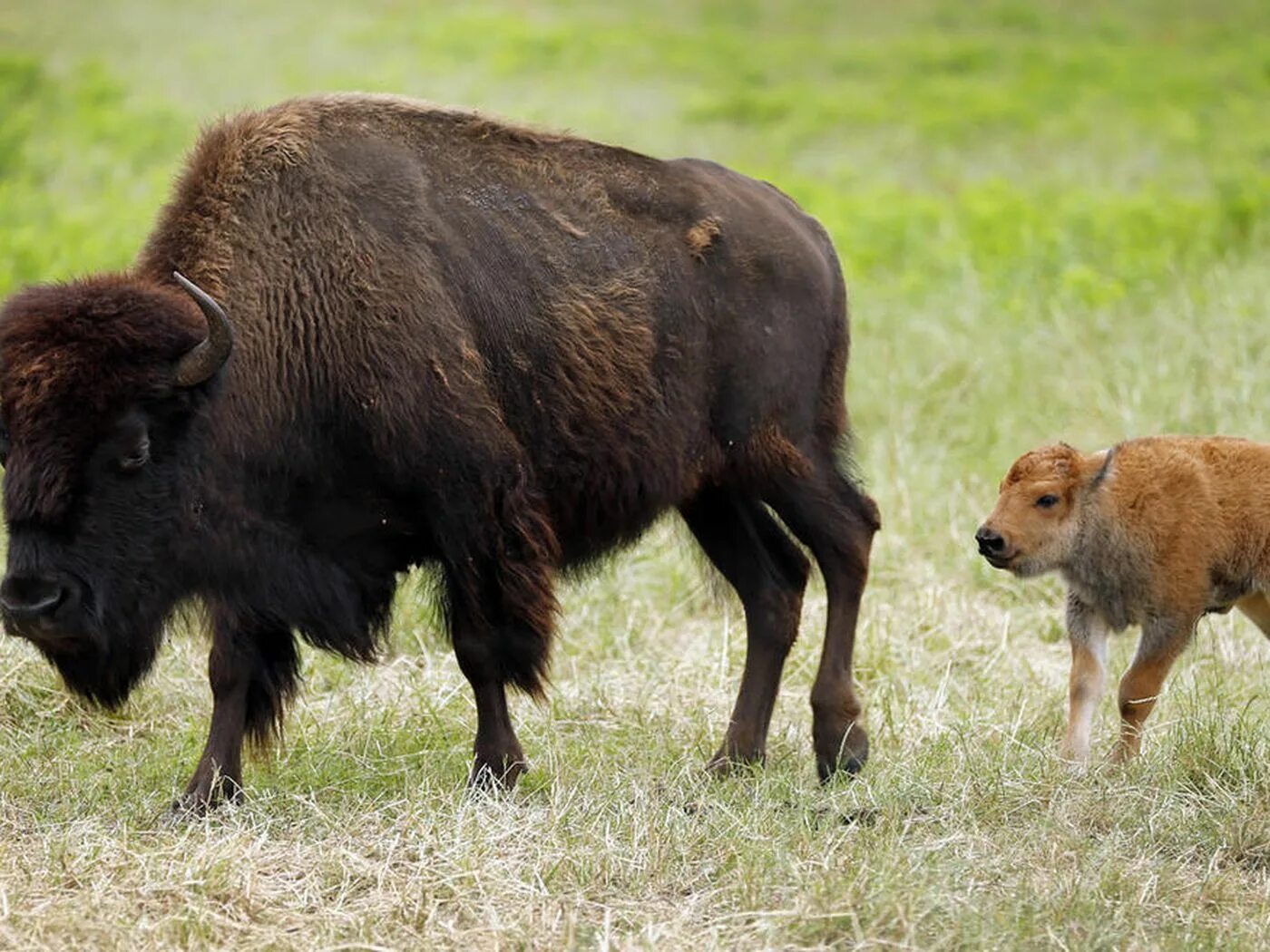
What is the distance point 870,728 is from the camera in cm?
669

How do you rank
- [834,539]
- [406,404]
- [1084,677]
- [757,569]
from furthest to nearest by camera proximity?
[757,569]
[834,539]
[1084,677]
[406,404]

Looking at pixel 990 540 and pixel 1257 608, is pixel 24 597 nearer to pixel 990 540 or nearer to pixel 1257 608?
pixel 990 540

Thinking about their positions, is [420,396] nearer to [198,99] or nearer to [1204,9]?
[198,99]

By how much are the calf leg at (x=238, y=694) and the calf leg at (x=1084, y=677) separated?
2.52 metres

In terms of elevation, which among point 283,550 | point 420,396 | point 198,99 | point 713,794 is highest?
point 420,396

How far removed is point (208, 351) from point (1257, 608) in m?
3.51

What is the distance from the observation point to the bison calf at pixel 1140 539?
5812 millimetres

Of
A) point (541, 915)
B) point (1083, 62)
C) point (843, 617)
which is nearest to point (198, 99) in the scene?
point (1083, 62)

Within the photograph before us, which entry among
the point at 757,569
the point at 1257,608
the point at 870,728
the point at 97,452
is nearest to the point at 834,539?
the point at 757,569

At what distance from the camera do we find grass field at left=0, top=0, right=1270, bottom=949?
4484 millimetres

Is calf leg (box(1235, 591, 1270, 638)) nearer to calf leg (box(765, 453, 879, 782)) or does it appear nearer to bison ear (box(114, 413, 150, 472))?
calf leg (box(765, 453, 879, 782))

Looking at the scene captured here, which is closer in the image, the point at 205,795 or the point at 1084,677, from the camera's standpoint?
the point at 205,795

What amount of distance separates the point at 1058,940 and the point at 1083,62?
2160cm

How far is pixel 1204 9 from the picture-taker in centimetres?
2825
